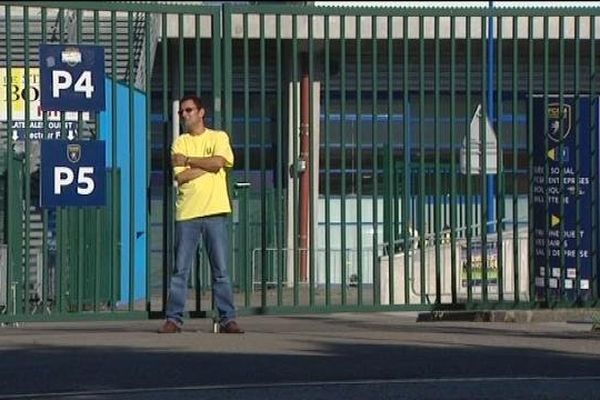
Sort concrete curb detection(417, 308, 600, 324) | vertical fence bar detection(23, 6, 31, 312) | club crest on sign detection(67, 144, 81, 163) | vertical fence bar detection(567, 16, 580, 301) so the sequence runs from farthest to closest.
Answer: concrete curb detection(417, 308, 600, 324) → vertical fence bar detection(567, 16, 580, 301) → club crest on sign detection(67, 144, 81, 163) → vertical fence bar detection(23, 6, 31, 312)

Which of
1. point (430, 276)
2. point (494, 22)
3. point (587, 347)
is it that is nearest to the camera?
point (587, 347)

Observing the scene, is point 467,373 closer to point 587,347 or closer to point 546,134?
point 587,347

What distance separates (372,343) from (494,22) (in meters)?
3.92

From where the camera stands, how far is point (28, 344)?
10805 millimetres

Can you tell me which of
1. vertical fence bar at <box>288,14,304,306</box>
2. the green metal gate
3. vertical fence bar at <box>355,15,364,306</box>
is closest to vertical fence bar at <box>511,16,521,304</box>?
the green metal gate

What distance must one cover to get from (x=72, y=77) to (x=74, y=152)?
582mm

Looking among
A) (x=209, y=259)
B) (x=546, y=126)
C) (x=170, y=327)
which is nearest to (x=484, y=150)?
(x=546, y=126)

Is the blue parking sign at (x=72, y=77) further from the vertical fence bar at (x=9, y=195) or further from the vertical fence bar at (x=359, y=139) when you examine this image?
the vertical fence bar at (x=359, y=139)

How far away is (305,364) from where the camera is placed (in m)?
9.46

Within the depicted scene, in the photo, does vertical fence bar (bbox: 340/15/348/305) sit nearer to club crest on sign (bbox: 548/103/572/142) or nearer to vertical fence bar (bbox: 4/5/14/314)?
club crest on sign (bbox: 548/103/572/142)

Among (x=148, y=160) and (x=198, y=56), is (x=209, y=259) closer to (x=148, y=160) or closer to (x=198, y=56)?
(x=148, y=160)

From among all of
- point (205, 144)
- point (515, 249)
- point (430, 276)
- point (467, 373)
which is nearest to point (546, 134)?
point (515, 249)

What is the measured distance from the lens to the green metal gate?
493 inches

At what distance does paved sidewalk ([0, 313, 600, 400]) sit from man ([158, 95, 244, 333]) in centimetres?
27
